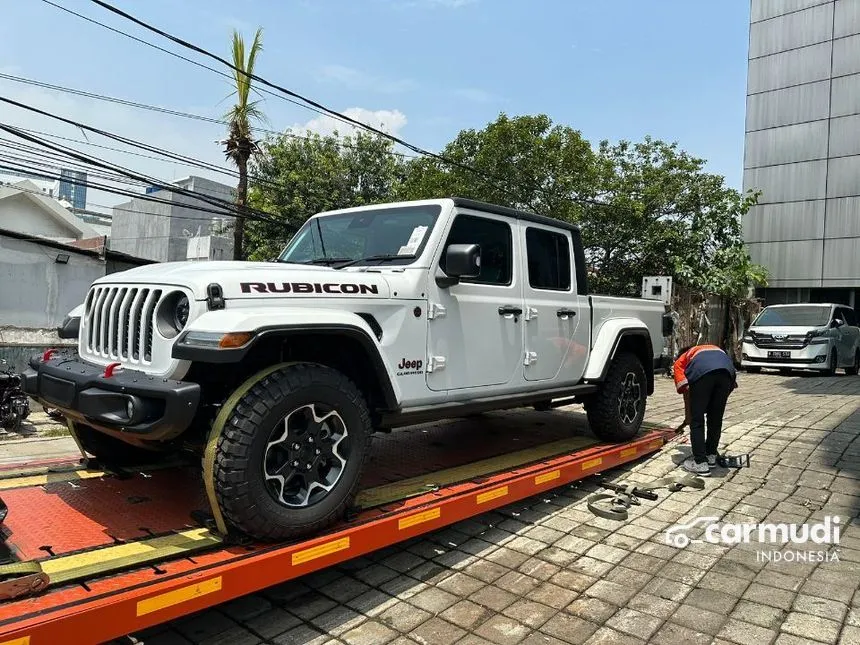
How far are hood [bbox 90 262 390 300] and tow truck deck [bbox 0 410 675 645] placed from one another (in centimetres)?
107

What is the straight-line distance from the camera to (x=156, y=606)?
2.34 meters

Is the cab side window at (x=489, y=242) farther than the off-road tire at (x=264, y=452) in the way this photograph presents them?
Yes

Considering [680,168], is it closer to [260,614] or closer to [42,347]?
[42,347]

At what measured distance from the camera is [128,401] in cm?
272

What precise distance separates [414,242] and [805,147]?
28.6m

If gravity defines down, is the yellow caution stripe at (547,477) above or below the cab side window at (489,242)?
below

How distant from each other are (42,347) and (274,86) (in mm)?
5056

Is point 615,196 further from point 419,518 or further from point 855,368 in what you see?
point 419,518

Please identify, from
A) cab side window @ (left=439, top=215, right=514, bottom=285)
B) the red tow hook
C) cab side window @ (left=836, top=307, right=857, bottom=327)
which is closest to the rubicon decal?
the red tow hook

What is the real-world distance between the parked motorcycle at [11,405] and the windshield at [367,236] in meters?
5.10

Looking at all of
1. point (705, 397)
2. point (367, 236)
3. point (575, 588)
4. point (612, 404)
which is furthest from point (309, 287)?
point (705, 397)

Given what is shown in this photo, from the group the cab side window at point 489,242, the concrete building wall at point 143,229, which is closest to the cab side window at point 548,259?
the cab side window at point 489,242

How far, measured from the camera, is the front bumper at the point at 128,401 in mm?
2625

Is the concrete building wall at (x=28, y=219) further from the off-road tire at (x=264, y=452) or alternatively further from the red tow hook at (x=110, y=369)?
the off-road tire at (x=264, y=452)
